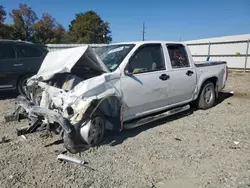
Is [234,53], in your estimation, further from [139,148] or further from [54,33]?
[54,33]

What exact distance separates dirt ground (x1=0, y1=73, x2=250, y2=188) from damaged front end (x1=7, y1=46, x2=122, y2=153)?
1.10 ft

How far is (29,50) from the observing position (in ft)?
25.7

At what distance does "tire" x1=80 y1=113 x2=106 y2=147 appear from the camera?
359 centimetres

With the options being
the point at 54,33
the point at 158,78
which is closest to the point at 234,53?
the point at 158,78

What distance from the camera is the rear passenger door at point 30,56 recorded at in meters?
7.61

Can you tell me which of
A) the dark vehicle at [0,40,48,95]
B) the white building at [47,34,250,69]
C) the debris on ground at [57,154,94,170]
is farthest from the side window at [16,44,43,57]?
the white building at [47,34,250,69]

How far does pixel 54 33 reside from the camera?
145ft

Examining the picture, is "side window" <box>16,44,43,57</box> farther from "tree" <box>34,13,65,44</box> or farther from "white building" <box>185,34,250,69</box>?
"tree" <box>34,13,65,44</box>

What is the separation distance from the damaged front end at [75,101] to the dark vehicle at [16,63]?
3.34 m

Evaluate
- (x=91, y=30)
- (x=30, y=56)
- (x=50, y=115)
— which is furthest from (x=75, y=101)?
(x=91, y=30)

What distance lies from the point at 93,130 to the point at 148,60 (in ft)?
6.26

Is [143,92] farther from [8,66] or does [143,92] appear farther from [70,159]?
[8,66]

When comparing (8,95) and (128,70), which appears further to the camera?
(8,95)

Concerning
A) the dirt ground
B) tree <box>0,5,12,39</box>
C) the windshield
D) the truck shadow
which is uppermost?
tree <box>0,5,12,39</box>
